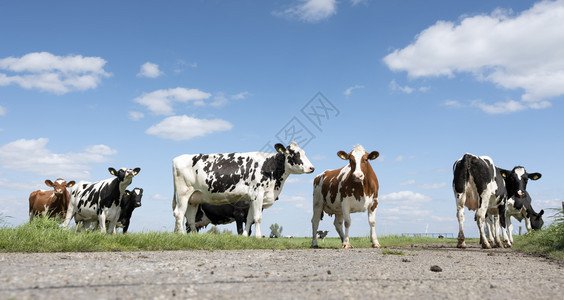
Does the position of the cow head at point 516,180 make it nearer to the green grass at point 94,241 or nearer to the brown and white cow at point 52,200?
the green grass at point 94,241

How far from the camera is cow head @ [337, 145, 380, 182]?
437 inches

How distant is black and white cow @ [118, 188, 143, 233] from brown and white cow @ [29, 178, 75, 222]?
2245mm

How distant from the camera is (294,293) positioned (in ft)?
13.5

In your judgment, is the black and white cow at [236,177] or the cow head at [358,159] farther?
the black and white cow at [236,177]

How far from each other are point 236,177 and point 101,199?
5211 mm

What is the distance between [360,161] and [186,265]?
260 inches

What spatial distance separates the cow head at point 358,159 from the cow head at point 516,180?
6783 millimetres

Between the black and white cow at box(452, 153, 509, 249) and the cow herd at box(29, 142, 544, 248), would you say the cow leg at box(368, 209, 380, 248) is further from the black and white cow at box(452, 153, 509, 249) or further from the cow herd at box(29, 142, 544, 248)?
the black and white cow at box(452, 153, 509, 249)

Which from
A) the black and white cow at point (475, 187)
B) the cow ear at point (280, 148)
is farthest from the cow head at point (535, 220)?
the cow ear at point (280, 148)

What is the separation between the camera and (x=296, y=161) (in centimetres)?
1345

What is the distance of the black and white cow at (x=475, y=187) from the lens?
13.0 meters

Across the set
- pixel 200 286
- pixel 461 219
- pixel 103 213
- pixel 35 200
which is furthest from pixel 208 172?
pixel 35 200

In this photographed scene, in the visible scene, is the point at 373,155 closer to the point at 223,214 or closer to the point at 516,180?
the point at 516,180

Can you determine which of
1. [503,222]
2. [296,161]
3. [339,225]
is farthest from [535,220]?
[296,161]
